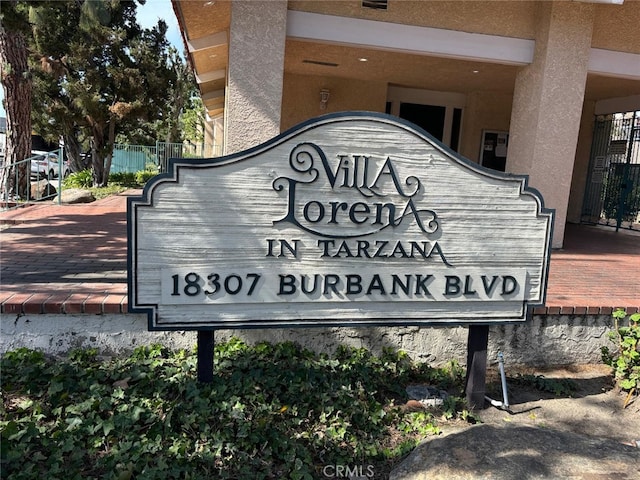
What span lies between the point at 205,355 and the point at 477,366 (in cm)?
176

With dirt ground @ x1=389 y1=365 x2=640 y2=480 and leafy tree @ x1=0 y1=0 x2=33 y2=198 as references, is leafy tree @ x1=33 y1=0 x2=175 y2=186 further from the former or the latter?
dirt ground @ x1=389 y1=365 x2=640 y2=480

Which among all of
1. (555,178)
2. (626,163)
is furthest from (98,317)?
(626,163)

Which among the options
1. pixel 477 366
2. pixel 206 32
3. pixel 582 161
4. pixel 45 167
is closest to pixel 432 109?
pixel 582 161

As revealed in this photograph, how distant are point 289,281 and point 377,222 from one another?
0.61 meters

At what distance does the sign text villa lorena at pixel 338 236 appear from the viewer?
2838 millimetres

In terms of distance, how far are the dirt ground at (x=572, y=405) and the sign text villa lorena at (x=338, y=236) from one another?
0.71 meters

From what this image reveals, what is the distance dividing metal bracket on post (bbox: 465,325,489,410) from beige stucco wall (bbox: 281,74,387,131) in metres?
7.17

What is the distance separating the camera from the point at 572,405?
12.2ft

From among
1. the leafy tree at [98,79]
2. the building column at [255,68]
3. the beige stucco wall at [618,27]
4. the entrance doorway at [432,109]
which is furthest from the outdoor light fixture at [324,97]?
the leafy tree at [98,79]

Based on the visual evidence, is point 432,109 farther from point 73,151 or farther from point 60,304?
point 73,151

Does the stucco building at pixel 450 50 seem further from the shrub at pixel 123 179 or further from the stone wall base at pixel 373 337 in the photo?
A: the shrub at pixel 123 179

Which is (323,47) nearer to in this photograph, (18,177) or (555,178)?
(555,178)

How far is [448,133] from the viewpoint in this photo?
1159cm

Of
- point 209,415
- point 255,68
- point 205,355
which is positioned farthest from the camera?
point 255,68
